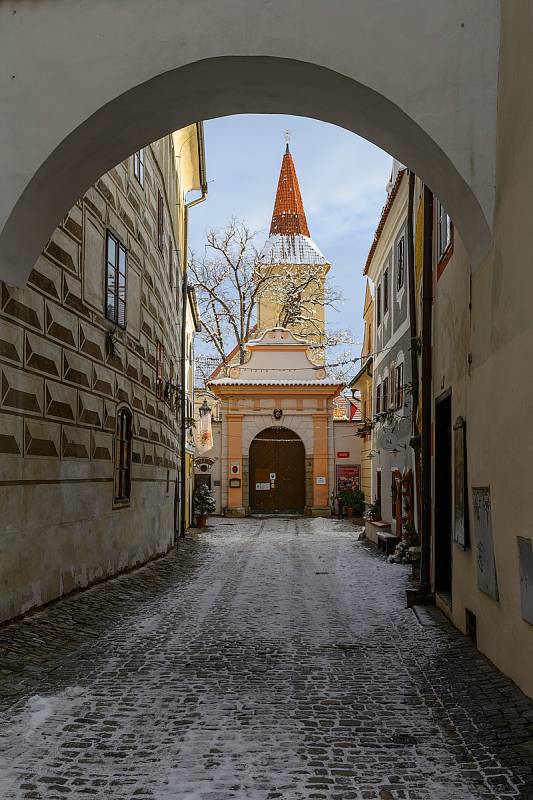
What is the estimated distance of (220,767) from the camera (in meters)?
4.00

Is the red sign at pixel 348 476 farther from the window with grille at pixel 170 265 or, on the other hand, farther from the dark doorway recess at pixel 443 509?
the dark doorway recess at pixel 443 509

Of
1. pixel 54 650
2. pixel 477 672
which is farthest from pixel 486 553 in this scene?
pixel 54 650

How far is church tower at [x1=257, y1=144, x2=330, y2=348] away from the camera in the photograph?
3691 cm

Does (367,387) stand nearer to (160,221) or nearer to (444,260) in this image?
(160,221)

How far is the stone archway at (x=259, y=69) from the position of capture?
19.8 feet

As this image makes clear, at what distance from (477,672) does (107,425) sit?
649 cm

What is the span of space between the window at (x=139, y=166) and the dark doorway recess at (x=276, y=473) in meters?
17.7

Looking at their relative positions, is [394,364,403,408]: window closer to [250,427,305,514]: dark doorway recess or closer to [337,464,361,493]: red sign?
[337,464,361,493]: red sign

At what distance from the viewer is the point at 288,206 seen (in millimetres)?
47000

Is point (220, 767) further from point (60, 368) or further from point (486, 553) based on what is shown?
point (60, 368)

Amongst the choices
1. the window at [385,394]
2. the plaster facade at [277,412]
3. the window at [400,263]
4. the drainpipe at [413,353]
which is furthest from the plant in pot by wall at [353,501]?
the drainpipe at [413,353]

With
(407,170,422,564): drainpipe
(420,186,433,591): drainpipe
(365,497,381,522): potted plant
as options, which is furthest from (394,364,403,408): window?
(420,186,433,591): drainpipe

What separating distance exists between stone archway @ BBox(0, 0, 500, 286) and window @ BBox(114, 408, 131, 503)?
525 cm

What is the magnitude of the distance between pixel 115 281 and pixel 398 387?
22.2 ft
